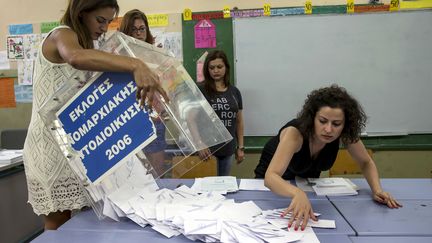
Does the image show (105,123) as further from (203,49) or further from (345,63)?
(345,63)

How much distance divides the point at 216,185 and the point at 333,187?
555 millimetres

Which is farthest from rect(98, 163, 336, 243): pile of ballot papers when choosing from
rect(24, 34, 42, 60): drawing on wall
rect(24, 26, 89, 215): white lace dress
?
rect(24, 34, 42, 60): drawing on wall

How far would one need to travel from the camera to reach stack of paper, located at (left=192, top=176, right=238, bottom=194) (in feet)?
5.21

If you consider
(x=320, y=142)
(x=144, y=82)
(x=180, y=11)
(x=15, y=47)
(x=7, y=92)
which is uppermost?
(x=180, y=11)

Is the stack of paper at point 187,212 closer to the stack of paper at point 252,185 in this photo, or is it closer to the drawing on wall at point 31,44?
the stack of paper at point 252,185

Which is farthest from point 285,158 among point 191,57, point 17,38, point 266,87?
point 17,38

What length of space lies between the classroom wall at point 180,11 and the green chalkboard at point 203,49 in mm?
138

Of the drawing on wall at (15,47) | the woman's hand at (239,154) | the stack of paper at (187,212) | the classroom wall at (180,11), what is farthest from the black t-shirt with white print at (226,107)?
the drawing on wall at (15,47)

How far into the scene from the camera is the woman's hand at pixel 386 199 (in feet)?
4.58

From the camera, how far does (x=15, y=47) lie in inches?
126

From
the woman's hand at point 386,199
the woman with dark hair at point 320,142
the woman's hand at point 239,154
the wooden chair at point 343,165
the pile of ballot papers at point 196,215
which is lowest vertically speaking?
the woman's hand at point 239,154

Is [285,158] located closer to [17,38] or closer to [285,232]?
[285,232]

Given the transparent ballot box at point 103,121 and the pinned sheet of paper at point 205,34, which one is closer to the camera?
the transparent ballot box at point 103,121

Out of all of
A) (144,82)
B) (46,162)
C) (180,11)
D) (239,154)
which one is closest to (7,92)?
(180,11)
